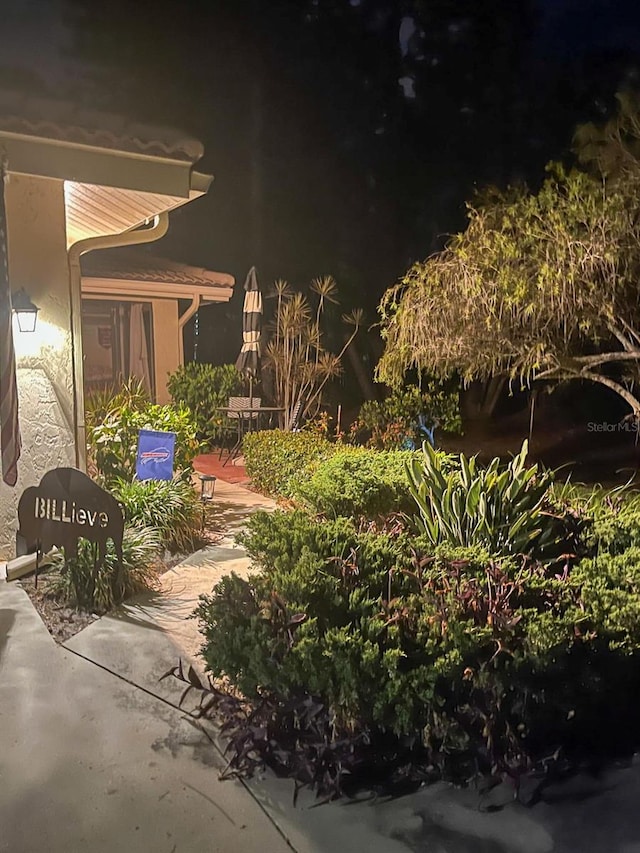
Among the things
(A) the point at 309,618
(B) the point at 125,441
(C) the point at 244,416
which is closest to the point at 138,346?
(C) the point at 244,416

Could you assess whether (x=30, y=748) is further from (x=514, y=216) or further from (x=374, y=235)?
(x=374, y=235)

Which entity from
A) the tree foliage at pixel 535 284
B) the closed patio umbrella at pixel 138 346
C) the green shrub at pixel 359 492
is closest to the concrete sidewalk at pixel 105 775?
the green shrub at pixel 359 492

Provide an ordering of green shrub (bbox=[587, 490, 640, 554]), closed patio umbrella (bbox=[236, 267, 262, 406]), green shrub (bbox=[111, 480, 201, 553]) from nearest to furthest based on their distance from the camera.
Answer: green shrub (bbox=[587, 490, 640, 554]) → green shrub (bbox=[111, 480, 201, 553]) → closed patio umbrella (bbox=[236, 267, 262, 406])

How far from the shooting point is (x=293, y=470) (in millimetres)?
7738

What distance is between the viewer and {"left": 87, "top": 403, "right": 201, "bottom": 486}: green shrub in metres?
6.63

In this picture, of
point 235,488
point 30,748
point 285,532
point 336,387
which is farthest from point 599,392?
point 30,748

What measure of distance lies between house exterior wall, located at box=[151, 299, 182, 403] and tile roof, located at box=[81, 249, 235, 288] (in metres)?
0.64

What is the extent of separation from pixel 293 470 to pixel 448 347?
7.13 feet

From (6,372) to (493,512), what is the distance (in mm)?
3524

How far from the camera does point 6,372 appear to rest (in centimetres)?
504

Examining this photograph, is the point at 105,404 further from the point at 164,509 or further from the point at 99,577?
the point at 99,577

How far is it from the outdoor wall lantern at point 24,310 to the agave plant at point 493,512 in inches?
132

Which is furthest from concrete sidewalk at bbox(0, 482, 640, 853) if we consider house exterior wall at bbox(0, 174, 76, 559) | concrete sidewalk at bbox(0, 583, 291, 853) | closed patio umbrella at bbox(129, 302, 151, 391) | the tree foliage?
closed patio umbrella at bbox(129, 302, 151, 391)

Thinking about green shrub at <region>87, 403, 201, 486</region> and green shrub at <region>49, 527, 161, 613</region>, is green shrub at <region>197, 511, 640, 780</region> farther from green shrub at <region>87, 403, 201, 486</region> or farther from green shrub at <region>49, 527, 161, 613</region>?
green shrub at <region>87, 403, 201, 486</region>
